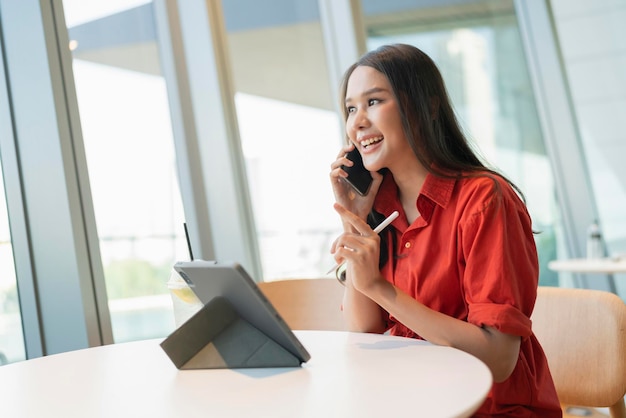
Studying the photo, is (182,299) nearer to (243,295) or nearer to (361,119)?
(243,295)

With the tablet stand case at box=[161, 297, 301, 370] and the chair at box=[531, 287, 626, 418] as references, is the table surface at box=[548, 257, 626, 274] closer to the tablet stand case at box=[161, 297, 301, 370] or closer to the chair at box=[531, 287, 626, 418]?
the chair at box=[531, 287, 626, 418]

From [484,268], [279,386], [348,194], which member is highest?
[348,194]

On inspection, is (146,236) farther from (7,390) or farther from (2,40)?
(7,390)

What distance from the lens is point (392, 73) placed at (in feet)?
5.41

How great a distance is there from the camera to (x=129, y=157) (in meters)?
3.04

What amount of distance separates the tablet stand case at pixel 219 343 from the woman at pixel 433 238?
25 cm

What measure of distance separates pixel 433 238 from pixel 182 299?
0.57 m

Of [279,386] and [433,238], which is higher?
[433,238]

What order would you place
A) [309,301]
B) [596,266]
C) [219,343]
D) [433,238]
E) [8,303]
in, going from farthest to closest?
[596,266] → [8,303] → [309,301] → [433,238] → [219,343]

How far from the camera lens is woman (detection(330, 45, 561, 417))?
1345 mm

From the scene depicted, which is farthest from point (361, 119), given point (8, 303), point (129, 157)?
point (129, 157)

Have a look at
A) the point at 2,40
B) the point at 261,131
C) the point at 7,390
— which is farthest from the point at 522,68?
the point at 7,390

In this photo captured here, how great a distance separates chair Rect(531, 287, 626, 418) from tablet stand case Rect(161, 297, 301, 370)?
0.84 meters

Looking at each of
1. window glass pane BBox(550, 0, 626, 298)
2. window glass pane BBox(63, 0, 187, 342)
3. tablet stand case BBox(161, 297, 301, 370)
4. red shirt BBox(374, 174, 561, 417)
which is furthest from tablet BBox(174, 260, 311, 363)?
window glass pane BBox(550, 0, 626, 298)
